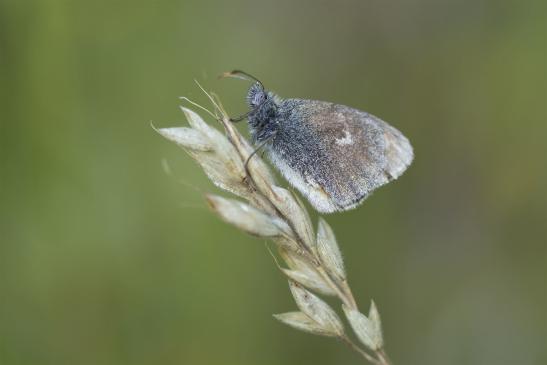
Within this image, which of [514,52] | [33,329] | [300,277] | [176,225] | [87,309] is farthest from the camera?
[514,52]

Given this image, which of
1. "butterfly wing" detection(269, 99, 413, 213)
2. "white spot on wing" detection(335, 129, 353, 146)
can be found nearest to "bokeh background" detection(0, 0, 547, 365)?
"butterfly wing" detection(269, 99, 413, 213)

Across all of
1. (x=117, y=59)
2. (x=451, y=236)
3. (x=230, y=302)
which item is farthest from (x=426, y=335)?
(x=117, y=59)

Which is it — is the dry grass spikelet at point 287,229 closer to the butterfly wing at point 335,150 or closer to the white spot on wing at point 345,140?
the butterfly wing at point 335,150

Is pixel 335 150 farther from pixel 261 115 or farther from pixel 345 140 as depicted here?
pixel 261 115

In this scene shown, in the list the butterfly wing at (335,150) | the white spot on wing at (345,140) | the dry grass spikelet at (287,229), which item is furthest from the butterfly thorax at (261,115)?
the dry grass spikelet at (287,229)

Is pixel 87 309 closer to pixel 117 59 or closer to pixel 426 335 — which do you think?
pixel 117 59

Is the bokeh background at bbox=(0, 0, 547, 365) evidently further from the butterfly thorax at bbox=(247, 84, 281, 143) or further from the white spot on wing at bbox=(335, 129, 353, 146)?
the white spot on wing at bbox=(335, 129, 353, 146)

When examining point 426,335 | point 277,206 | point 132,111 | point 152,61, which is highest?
point 152,61

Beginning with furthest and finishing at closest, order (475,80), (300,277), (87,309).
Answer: (475,80)
(87,309)
(300,277)
